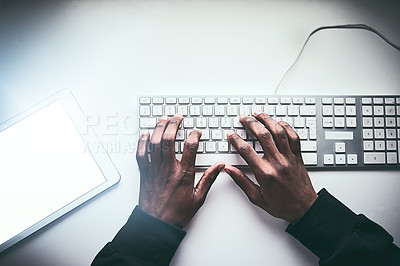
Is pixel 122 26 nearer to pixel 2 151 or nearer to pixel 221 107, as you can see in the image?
pixel 221 107

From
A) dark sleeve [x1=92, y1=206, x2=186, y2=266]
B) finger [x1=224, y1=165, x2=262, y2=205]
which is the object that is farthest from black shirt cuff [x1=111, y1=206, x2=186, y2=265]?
finger [x1=224, y1=165, x2=262, y2=205]

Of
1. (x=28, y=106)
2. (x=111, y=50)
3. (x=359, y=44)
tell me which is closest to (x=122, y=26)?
(x=111, y=50)

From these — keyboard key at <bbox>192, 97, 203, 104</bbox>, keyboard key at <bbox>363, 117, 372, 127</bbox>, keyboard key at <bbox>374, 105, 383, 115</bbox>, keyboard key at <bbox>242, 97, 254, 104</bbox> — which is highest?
keyboard key at <bbox>192, 97, 203, 104</bbox>

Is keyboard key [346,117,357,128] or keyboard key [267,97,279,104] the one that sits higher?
keyboard key [267,97,279,104]

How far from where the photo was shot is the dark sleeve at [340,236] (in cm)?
69

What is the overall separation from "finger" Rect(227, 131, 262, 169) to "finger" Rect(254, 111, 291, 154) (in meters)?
0.07

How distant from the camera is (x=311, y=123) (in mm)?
799

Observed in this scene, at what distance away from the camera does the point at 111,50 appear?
0.86 m

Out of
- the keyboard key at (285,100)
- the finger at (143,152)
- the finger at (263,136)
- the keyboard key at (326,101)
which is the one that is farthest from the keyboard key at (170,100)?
the keyboard key at (326,101)

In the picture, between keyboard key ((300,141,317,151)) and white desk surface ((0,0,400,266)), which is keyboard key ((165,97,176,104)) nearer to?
white desk surface ((0,0,400,266))

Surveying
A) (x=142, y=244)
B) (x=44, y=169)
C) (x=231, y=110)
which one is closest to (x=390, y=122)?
(x=231, y=110)

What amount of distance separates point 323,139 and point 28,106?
2.95 ft

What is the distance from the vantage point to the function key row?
79 cm

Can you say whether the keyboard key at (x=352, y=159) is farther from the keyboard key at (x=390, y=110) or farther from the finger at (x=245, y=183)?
the finger at (x=245, y=183)
